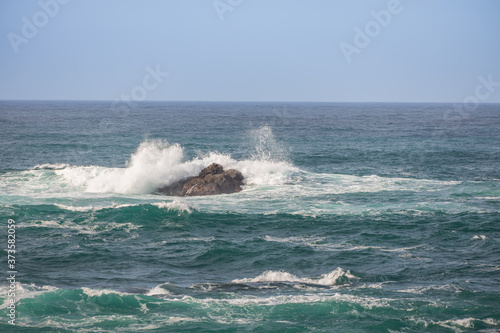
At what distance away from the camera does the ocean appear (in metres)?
13.3

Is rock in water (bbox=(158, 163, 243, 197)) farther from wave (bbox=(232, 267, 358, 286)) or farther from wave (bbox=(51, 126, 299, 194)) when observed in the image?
wave (bbox=(232, 267, 358, 286))

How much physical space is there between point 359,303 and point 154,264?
23.0ft

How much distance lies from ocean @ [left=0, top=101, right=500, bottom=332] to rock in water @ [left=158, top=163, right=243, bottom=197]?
779 mm

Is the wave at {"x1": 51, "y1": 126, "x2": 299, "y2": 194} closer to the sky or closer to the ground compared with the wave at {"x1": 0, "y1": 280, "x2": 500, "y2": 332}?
closer to the sky

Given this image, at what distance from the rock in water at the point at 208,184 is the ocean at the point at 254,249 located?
0.78 meters

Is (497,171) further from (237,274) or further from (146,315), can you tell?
(146,315)

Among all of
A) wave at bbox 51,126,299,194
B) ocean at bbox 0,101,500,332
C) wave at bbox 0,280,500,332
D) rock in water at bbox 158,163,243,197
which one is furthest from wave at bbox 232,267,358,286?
wave at bbox 51,126,299,194

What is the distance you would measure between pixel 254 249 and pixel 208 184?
10266mm

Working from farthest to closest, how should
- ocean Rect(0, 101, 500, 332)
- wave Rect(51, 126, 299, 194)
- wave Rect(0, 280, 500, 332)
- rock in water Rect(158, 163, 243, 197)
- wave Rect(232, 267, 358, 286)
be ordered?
wave Rect(51, 126, 299, 194)
rock in water Rect(158, 163, 243, 197)
wave Rect(232, 267, 358, 286)
ocean Rect(0, 101, 500, 332)
wave Rect(0, 280, 500, 332)

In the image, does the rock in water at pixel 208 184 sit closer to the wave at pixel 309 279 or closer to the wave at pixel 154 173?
the wave at pixel 154 173

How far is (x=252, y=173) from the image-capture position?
108ft

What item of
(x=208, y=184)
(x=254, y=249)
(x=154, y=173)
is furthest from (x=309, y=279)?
(x=154, y=173)

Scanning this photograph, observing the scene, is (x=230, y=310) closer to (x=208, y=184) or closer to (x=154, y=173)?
(x=208, y=184)

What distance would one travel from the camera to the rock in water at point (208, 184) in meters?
28.7
